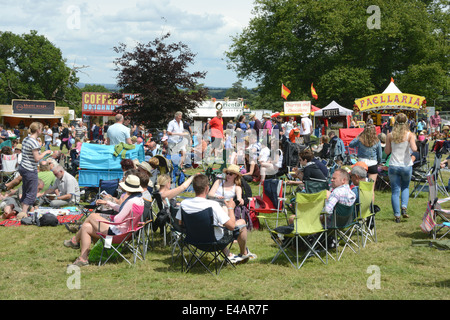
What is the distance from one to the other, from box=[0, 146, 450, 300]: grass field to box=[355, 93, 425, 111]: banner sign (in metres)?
20.8

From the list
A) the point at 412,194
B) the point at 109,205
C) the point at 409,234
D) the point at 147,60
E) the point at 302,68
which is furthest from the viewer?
the point at 302,68

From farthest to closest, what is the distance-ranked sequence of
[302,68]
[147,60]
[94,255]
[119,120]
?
1. [302,68]
2. [147,60]
3. [119,120]
4. [94,255]

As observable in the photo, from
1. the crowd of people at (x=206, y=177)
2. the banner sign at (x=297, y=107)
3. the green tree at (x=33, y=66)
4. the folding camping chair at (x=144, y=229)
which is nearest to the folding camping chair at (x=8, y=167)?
the crowd of people at (x=206, y=177)

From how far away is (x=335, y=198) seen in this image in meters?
5.81

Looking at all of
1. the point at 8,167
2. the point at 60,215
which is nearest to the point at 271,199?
the point at 60,215

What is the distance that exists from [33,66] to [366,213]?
64.8 meters

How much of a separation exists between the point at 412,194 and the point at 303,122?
7867 mm

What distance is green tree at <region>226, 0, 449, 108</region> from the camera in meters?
37.8

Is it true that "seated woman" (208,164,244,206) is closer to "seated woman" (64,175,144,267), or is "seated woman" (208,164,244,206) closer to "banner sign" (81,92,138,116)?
"seated woman" (64,175,144,267)

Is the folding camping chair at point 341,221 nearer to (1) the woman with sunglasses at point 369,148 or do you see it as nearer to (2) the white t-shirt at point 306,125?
(1) the woman with sunglasses at point 369,148

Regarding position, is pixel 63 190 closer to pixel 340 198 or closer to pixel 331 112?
pixel 340 198

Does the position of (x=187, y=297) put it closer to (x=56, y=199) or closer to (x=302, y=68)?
(x=56, y=199)

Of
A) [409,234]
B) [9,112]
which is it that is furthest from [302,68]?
[409,234]

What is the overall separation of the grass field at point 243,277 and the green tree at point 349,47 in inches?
1294
